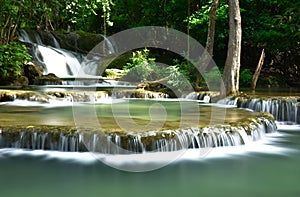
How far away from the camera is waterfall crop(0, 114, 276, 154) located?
5.92 m

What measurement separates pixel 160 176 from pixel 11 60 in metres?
13.2

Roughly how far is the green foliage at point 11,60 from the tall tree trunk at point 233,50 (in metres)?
9.48

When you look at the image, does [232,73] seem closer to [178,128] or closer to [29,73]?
[178,128]

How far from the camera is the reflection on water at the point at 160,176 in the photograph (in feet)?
15.5

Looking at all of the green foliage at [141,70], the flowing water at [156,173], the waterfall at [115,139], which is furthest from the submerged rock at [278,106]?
the green foliage at [141,70]

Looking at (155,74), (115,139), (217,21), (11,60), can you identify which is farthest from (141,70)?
(115,139)

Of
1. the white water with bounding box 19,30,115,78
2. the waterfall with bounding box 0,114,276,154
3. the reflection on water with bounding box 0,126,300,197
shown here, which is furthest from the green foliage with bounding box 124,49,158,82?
the reflection on water with bounding box 0,126,300,197

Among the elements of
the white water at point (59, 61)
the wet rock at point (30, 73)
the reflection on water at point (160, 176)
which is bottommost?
the reflection on water at point (160, 176)

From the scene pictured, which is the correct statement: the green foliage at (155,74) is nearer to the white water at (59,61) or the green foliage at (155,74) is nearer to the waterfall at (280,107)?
the white water at (59,61)

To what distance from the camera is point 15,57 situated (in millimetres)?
16844

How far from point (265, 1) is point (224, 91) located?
7947 millimetres

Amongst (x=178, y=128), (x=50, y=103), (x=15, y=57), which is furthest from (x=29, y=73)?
(x=178, y=128)

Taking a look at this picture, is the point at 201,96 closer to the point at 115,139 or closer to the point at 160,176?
the point at 115,139

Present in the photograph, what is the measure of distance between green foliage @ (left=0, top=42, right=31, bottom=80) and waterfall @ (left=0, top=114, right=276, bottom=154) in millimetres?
11055
